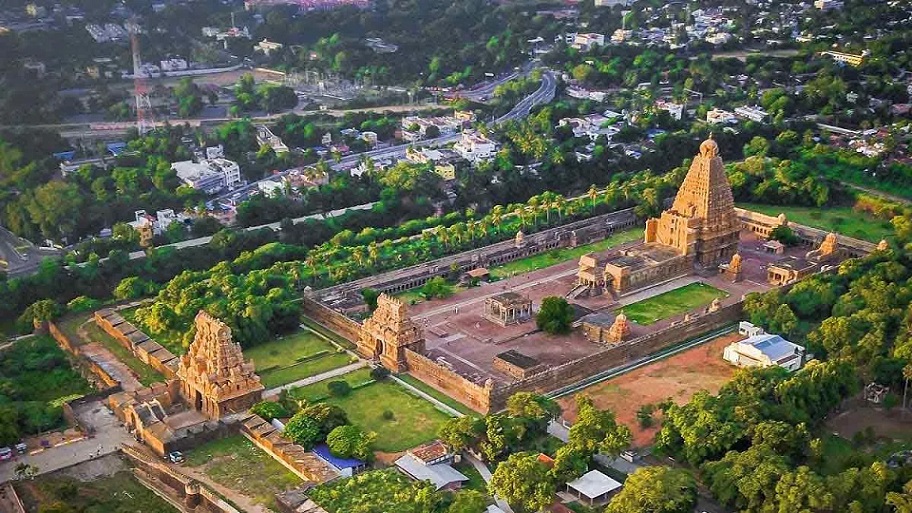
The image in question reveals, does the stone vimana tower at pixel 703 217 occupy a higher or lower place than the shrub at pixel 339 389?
higher

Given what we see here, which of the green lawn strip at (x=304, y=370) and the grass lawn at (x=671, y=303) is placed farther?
the grass lawn at (x=671, y=303)

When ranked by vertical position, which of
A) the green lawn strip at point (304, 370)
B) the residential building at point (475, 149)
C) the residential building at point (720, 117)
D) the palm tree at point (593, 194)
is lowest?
the green lawn strip at point (304, 370)

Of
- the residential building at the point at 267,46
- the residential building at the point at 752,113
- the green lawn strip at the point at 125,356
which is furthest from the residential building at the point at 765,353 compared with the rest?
the residential building at the point at 267,46

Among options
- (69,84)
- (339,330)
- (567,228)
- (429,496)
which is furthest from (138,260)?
(69,84)

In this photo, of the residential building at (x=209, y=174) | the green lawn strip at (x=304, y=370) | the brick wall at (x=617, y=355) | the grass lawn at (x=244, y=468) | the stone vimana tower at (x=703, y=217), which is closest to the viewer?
the grass lawn at (x=244, y=468)

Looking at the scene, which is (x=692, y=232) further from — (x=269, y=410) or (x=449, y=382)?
(x=269, y=410)

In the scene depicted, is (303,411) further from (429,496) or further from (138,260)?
(138,260)

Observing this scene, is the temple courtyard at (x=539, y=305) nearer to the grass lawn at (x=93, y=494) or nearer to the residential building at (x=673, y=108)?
the grass lawn at (x=93, y=494)

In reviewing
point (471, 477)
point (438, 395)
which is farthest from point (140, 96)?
point (471, 477)
